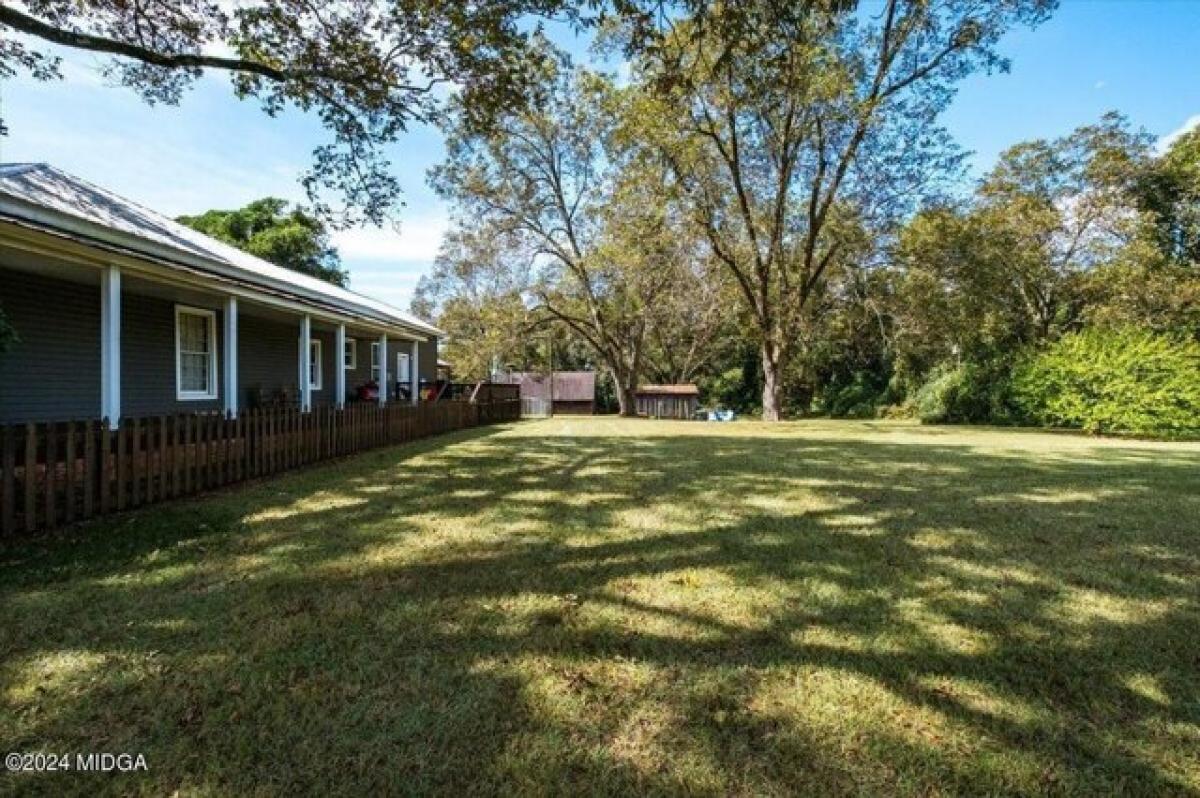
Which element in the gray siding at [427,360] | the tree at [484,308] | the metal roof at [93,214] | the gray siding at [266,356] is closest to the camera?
the metal roof at [93,214]

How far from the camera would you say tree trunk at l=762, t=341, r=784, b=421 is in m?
21.3

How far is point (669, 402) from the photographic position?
106 ft

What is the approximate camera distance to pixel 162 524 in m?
5.31

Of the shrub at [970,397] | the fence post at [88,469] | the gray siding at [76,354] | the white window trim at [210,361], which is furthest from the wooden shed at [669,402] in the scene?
the fence post at [88,469]

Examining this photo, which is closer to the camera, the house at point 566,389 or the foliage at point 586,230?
the foliage at point 586,230

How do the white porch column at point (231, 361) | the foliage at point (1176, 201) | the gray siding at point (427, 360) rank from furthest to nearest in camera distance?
the foliage at point (1176, 201) < the gray siding at point (427, 360) < the white porch column at point (231, 361)

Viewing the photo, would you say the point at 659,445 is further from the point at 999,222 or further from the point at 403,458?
the point at 999,222

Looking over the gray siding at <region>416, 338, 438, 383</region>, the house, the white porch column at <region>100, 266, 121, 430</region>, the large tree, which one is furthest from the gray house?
the house

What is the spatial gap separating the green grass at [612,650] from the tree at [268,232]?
31105 mm

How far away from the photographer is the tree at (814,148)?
55.7 ft

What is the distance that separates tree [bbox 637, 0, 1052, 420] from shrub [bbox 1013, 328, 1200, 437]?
6984 mm

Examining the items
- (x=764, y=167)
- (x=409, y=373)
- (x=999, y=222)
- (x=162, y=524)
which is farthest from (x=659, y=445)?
(x=999, y=222)

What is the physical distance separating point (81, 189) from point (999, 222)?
2794cm

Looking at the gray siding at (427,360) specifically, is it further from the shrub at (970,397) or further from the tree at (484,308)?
the shrub at (970,397)
